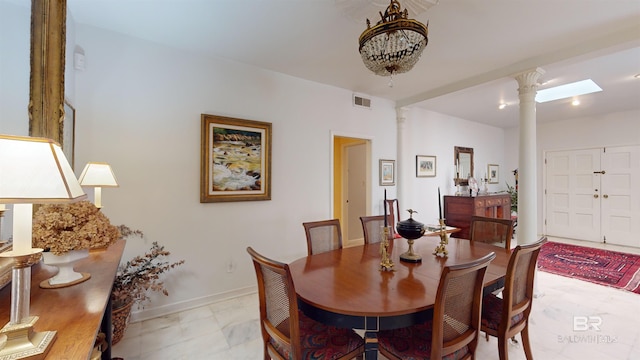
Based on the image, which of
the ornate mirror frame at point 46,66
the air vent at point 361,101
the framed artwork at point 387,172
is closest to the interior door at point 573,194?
the framed artwork at point 387,172

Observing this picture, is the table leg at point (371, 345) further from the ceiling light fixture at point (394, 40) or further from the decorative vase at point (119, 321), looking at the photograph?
the decorative vase at point (119, 321)

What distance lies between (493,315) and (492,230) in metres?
1.06

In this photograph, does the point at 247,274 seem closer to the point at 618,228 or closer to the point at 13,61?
the point at 13,61

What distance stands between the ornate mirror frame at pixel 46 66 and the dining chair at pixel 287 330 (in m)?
1.30

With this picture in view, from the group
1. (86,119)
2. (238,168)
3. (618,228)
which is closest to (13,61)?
(86,119)

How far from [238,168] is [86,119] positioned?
135 centimetres

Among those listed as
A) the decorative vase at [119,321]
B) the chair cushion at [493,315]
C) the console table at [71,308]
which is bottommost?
the decorative vase at [119,321]

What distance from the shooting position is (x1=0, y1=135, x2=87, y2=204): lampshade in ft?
2.36

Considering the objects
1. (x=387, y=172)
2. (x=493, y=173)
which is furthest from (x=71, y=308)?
(x=493, y=173)

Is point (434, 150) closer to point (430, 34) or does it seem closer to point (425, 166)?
point (425, 166)

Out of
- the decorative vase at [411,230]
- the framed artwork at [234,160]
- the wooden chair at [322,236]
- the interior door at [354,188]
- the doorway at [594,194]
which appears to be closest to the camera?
the decorative vase at [411,230]

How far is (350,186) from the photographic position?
5.36 meters

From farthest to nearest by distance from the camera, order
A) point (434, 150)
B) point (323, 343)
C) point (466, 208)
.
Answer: point (434, 150)
point (466, 208)
point (323, 343)

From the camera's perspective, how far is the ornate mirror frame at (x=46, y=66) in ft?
4.59
